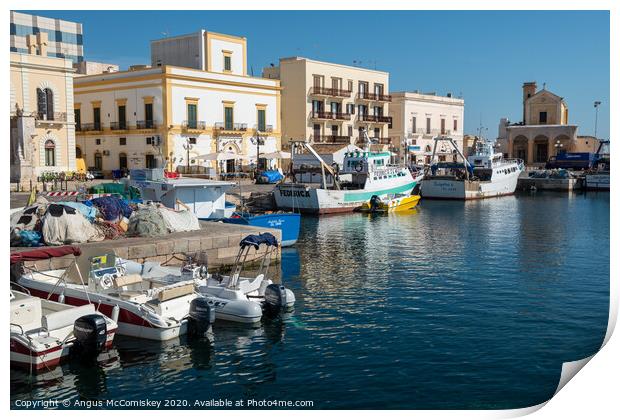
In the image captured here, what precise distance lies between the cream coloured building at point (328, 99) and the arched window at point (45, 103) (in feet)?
61.7

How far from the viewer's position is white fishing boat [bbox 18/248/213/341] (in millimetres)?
11734

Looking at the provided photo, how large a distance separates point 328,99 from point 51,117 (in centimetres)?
2231

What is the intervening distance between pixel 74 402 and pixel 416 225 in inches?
842

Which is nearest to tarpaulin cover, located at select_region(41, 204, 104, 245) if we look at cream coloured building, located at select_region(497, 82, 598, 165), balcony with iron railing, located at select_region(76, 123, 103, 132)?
balcony with iron railing, located at select_region(76, 123, 103, 132)

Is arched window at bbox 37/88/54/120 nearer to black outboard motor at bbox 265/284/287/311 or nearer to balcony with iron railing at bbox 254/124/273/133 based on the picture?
balcony with iron railing at bbox 254/124/273/133

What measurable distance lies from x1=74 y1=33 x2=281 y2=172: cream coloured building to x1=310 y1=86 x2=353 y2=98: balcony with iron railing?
5.26 metres

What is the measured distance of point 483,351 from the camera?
1114 centimetres

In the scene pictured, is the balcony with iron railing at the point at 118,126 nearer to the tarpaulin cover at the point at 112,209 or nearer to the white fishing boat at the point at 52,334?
the tarpaulin cover at the point at 112,209

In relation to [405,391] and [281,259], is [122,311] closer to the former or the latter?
[405,391]

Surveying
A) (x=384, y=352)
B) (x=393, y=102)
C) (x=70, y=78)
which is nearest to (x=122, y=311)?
(x=384, y=352)

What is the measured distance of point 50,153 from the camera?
35.1 meters

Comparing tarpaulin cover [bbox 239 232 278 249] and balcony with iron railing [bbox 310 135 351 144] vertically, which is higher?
balcony with iron railing [bbox 310 135 351 144]

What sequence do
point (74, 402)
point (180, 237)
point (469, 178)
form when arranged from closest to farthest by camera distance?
1. point (74, 402)
2. point (180, 237)
3. point (469, 178)

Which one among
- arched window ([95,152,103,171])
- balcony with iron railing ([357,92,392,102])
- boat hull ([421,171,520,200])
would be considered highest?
balcony with iron railing ([357,92,392,102])
